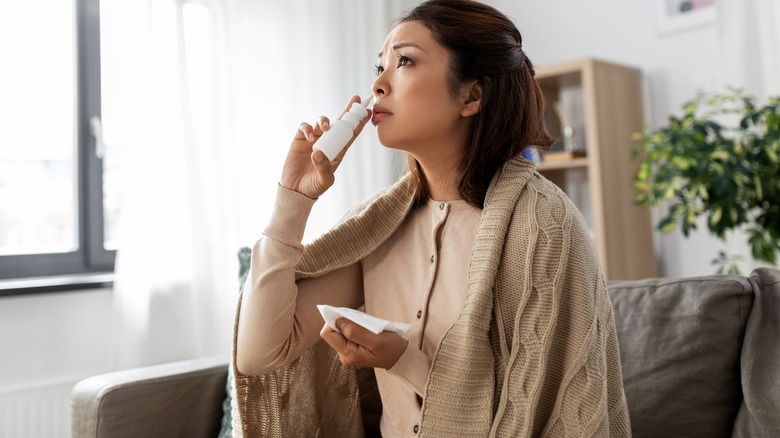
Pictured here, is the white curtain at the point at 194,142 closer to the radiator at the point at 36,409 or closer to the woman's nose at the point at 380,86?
the radiator at the point at 36,409

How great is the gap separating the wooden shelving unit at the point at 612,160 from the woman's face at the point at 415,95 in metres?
1.63

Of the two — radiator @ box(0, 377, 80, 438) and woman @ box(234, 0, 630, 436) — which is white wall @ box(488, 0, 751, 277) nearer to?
woman @ box(234, 0, 630, 436)

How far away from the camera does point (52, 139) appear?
249cm

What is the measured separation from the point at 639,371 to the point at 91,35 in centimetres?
213

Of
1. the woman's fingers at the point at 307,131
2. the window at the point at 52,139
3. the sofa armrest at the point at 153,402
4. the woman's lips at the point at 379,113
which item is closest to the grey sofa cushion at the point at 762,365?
the woman's lips at the point at 379,113

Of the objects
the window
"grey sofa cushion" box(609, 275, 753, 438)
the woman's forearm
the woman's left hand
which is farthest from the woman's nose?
the window

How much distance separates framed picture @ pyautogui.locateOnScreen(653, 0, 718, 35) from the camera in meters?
2.87

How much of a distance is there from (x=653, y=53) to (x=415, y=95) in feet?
7.02

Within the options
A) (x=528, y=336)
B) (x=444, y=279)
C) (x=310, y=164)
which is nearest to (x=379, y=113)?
(x=310, y=164)

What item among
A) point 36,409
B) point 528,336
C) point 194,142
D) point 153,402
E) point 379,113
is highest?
point 194,142

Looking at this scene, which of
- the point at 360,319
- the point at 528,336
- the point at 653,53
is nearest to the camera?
the point at 360,319

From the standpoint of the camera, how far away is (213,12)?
2600mm

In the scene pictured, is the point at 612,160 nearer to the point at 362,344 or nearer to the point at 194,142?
the point at 194,142

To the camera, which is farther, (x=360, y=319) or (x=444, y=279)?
(x=444, y=279)
